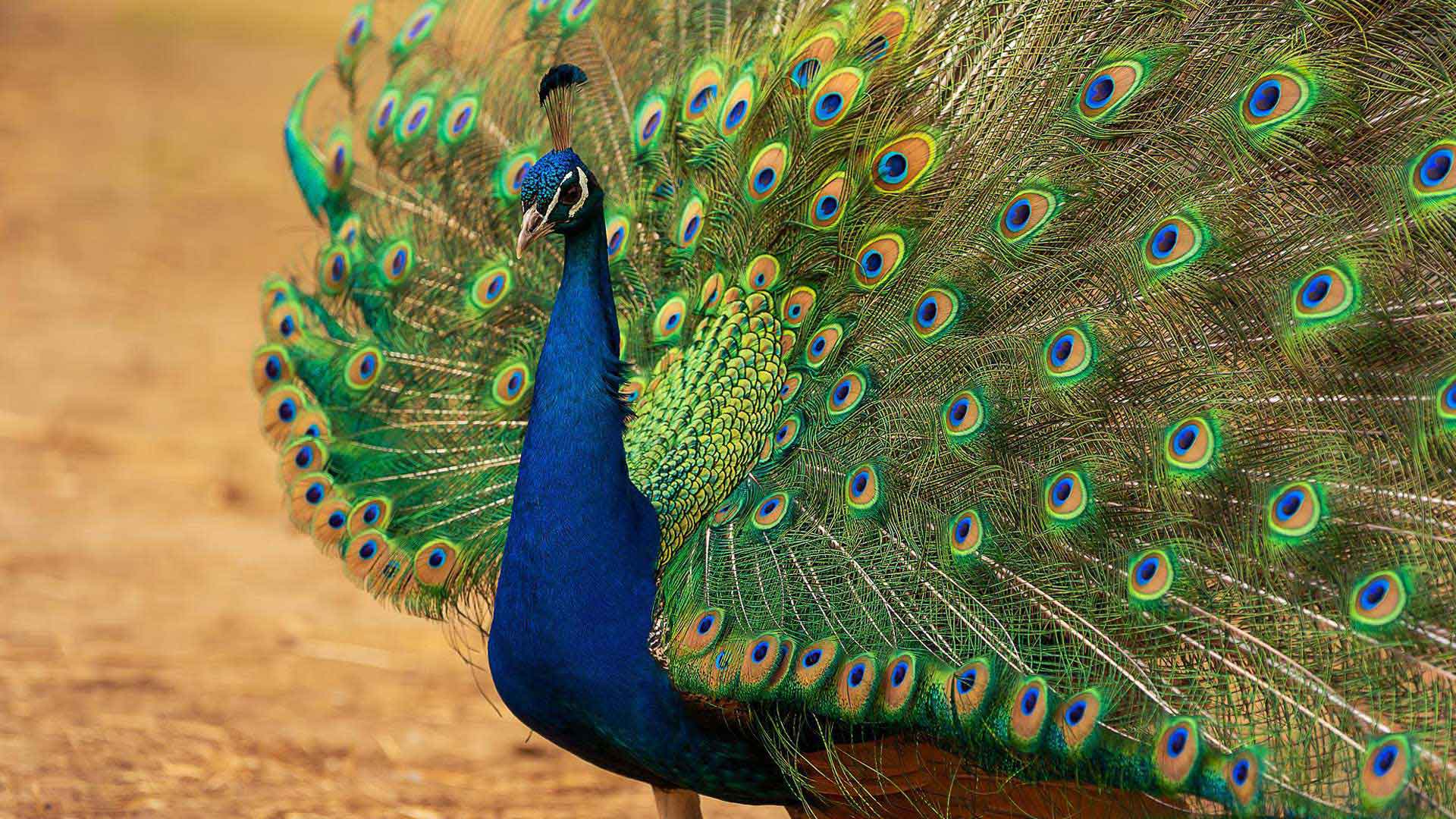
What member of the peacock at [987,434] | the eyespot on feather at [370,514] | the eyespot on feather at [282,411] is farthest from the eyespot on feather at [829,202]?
the eyespot on feather at [282,411]

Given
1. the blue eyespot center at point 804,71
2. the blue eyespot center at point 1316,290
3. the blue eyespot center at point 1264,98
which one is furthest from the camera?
the blue eyespot center at point 804,71

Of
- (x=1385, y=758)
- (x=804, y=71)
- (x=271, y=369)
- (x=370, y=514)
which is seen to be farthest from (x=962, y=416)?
(x=271, y=369)

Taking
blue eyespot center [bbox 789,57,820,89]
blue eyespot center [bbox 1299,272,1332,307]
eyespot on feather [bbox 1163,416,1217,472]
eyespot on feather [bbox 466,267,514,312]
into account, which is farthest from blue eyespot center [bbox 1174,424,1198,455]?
eyespot on feather [bbox 466,267,514,312]

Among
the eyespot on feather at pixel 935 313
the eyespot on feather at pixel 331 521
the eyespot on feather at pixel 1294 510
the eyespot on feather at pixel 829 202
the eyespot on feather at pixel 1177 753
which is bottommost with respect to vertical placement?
the eyespot on feather at pixel 1177 753

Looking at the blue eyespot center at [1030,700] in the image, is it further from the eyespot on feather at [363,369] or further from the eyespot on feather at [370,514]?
the eyespot on feather at [363,369]

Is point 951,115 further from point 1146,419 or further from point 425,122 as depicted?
point 425,122

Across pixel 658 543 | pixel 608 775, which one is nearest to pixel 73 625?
pixel 608 775

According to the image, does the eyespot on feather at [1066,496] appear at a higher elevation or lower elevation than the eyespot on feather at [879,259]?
lower
